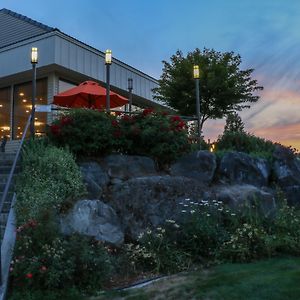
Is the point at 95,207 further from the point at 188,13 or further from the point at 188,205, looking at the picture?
the point at 188,13

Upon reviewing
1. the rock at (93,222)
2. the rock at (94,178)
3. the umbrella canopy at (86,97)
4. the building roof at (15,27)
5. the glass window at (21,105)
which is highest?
the building roof at (15,27)

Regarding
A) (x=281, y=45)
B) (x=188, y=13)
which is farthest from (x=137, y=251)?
(x=188, y=13)

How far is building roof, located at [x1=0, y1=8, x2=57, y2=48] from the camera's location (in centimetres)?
1639

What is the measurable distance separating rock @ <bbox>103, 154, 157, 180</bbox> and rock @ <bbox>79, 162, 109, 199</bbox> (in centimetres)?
19

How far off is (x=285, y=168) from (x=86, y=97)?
5.58 metres

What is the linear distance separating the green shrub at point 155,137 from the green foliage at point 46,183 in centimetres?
143

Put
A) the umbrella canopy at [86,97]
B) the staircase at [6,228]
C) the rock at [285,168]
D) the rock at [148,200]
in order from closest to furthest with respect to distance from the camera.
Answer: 1. the staircase at [6,228]
2. the rock at [148,200]
3. the rock at [285,168]
4. the umbrella canopy at [86,97]

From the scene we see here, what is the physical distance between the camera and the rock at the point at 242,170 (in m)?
8.51

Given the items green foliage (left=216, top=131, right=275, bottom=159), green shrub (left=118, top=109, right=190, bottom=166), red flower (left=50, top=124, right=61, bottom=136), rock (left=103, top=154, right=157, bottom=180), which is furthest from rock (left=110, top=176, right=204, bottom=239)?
green foliage (left=216, top=131, right=275, bottom=159)

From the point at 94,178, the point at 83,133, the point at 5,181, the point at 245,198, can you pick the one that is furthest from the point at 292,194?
the point at 5,181

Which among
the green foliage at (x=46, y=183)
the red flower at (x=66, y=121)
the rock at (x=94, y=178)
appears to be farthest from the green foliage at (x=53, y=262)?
the red flower at (x=66, y=121)

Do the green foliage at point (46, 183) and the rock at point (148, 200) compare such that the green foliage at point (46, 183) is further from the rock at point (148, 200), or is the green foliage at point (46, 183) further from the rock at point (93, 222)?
the rock at point (148, 200)

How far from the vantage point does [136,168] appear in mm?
7734

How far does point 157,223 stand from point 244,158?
299 cm
